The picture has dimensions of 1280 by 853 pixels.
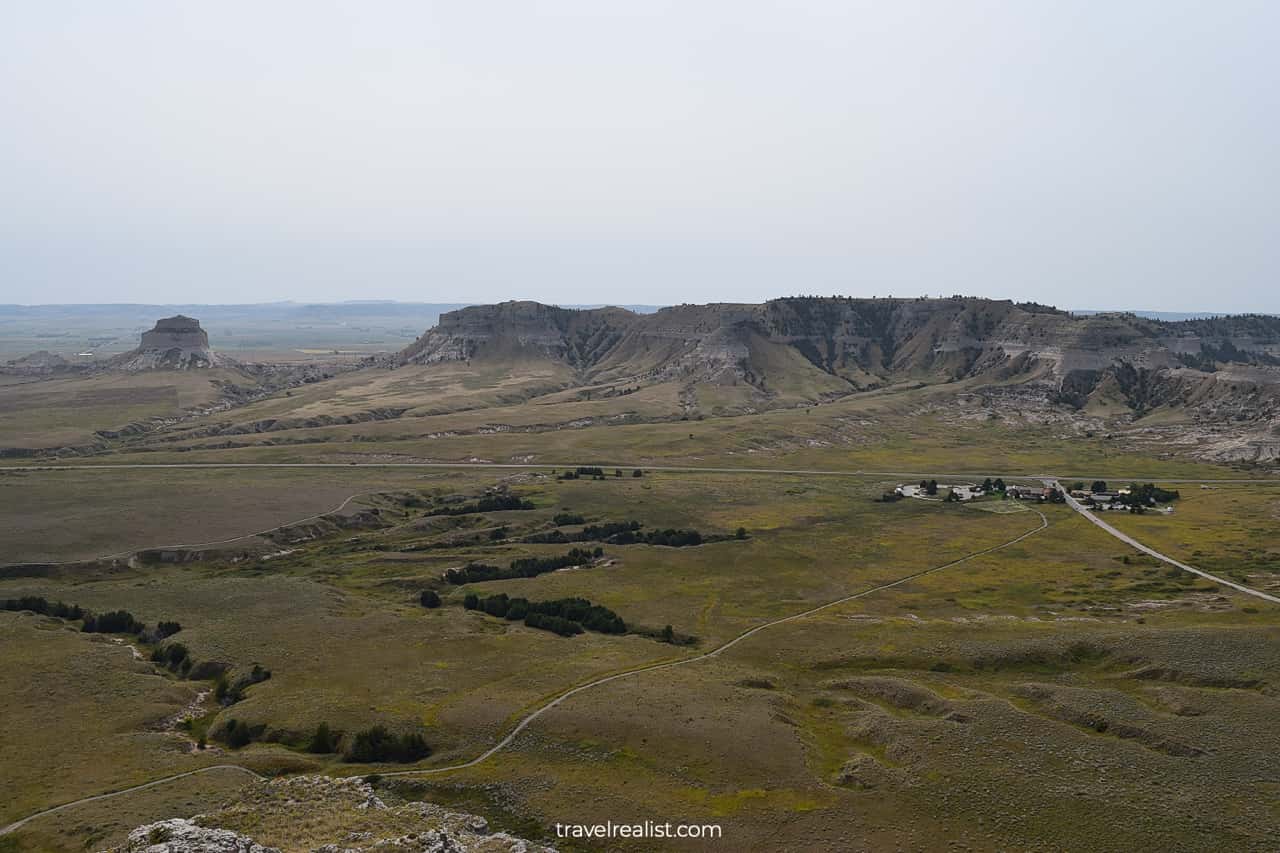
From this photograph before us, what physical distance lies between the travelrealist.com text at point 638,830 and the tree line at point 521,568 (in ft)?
218

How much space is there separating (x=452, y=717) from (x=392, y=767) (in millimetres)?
7821

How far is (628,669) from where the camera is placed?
78.3 meters

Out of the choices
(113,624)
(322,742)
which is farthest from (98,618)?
(322,742)

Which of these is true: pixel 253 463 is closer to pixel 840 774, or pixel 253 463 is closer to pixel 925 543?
pixel 925 543

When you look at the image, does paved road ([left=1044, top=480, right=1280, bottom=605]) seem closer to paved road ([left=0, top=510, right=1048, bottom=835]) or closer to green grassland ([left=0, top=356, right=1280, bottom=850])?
green grassland ([left=0, top=356, right=1280, bottom=850])

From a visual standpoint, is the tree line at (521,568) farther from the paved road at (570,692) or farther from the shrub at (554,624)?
the paved road at (570,692)

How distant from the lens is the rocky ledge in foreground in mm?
43688

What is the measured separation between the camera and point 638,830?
166ft

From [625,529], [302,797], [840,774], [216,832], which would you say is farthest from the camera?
[625,529]

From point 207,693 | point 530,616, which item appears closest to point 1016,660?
point 530,616

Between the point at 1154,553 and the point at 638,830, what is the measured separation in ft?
345

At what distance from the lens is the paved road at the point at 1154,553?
97875 mm

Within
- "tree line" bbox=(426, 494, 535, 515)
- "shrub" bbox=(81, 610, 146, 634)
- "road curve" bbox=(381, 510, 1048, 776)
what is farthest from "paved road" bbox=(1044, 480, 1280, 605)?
"shrub" bbox=(81, 610, 146, 634)

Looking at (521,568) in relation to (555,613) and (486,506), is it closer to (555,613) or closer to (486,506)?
(555,613)
